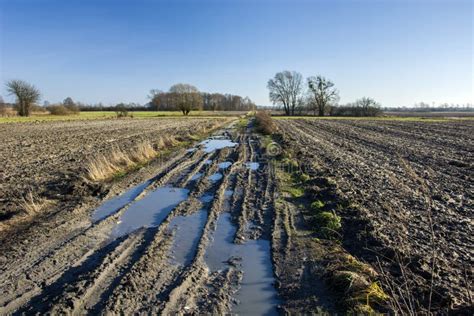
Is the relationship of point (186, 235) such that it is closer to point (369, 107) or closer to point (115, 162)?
point (115, 162)

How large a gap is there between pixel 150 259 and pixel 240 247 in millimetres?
1710

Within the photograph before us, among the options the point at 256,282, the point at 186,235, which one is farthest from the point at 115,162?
the point at 256,282

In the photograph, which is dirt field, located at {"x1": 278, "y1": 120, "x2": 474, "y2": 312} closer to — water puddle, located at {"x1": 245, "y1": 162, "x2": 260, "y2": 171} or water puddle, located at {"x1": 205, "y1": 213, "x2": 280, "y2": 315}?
water puddle, located at {"x1": 205, "y1": 213, "x2": 280, "y2": 315}

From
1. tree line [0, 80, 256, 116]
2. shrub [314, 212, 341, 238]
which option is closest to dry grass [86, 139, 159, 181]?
shrub [314, 212, 341, 238]

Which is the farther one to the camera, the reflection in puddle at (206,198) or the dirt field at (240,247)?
the reflection in puddle at (206,198)

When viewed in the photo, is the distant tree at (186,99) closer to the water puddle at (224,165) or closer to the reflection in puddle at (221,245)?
the water puddle at (224,165)

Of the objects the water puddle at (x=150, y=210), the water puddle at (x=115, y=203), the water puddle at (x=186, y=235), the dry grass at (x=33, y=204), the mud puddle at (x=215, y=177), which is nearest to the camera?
the water puddle at (x=186, y=235)

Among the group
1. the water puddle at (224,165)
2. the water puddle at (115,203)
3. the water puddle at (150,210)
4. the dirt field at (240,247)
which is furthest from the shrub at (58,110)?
the water puddle at (150,210)

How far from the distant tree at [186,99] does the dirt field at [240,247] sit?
8040 centimetres

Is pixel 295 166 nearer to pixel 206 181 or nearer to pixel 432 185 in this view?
pixel 206 181

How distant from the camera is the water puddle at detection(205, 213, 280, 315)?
4.36 metres

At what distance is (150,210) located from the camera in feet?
27.9

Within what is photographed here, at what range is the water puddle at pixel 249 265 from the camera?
14.3 feet

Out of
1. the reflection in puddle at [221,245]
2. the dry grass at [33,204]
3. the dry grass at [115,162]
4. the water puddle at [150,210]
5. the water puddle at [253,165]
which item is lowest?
the reflection in puddle at [221,245]
